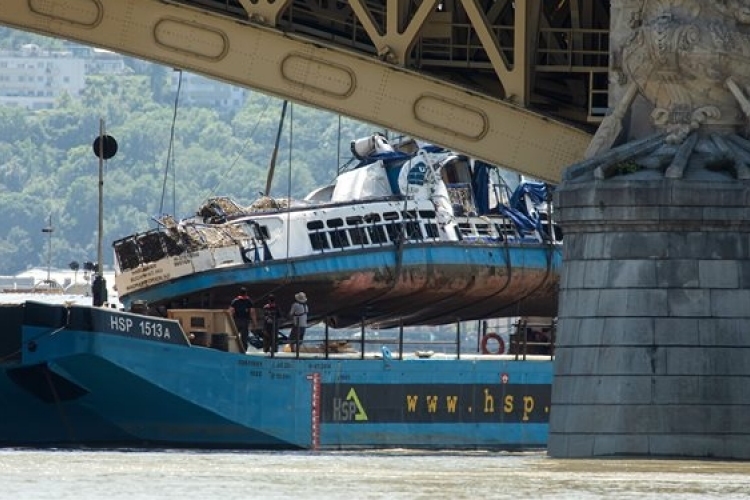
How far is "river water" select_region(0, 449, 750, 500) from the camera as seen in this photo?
38.3m

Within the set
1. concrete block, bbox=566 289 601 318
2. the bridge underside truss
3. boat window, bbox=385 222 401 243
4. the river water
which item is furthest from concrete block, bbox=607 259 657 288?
boat window, bbox=385 222 401 243

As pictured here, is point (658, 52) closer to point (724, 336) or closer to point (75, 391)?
point (724, 336)

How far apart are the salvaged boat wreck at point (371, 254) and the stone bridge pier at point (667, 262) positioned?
31644mm

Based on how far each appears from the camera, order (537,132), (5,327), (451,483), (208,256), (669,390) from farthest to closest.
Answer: (208,256) < (5,327) < (537,132) < (669,390) < (451,483)

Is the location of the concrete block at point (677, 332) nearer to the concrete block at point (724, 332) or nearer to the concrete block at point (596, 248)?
the concrete block at point (724, 332)

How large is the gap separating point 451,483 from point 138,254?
41210 millimetres

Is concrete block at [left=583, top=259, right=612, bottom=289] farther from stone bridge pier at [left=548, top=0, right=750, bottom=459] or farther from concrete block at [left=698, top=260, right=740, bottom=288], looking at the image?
concrete block at [left=698, top=260, right=740, bottom=288]

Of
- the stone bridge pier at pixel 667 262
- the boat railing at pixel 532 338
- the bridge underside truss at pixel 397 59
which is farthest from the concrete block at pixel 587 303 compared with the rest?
the boat railing at pixel 532 338

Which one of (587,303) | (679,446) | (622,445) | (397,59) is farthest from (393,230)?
(679,446)

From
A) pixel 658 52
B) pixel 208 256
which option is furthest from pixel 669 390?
pixel 208 256

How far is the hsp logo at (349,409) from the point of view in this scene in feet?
237

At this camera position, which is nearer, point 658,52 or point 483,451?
point 658,52

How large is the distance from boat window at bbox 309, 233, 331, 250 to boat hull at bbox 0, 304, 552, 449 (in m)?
6.87

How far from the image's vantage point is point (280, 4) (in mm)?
57094
